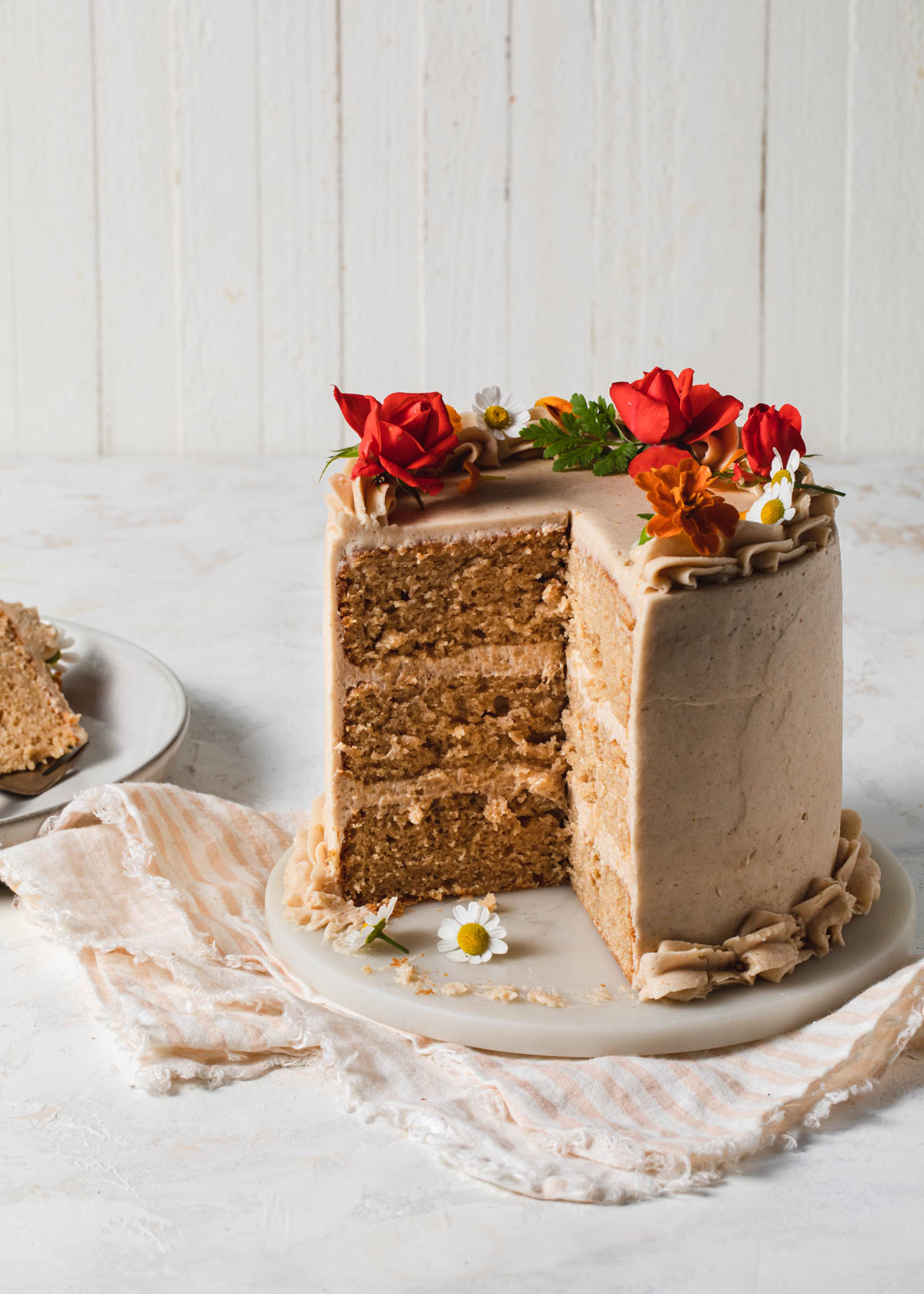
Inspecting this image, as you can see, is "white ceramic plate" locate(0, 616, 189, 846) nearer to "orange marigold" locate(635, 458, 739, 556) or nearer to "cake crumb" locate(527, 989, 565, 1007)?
"cake crumb" locate(527, 989, 565, 1007)

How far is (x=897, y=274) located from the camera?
6699mm

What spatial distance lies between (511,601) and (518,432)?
42cm

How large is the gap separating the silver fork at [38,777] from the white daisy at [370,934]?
0.92m

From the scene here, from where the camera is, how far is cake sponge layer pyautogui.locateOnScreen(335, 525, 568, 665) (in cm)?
297

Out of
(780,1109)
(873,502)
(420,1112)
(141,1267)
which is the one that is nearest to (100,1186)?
(141,1267)

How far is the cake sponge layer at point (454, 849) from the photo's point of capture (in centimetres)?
318

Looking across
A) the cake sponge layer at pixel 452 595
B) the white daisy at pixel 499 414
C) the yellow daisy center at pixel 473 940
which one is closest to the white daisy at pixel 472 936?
the yellow daisy center at pixel 473 940

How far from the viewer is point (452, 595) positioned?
3.03 m

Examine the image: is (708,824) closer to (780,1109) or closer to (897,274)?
(780,1109)

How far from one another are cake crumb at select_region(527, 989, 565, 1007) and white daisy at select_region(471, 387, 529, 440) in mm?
1152

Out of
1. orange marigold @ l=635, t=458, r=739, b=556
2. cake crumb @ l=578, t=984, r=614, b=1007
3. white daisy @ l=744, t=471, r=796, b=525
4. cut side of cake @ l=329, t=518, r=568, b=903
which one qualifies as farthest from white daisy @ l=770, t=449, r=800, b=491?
cake crumb @ l=578, t=984, r=614, b=1007

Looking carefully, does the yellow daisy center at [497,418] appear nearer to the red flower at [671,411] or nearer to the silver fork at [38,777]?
the red flower at [671,411]

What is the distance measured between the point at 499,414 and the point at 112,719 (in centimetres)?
128

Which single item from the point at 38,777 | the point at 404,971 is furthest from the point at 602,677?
the point at 38,777
